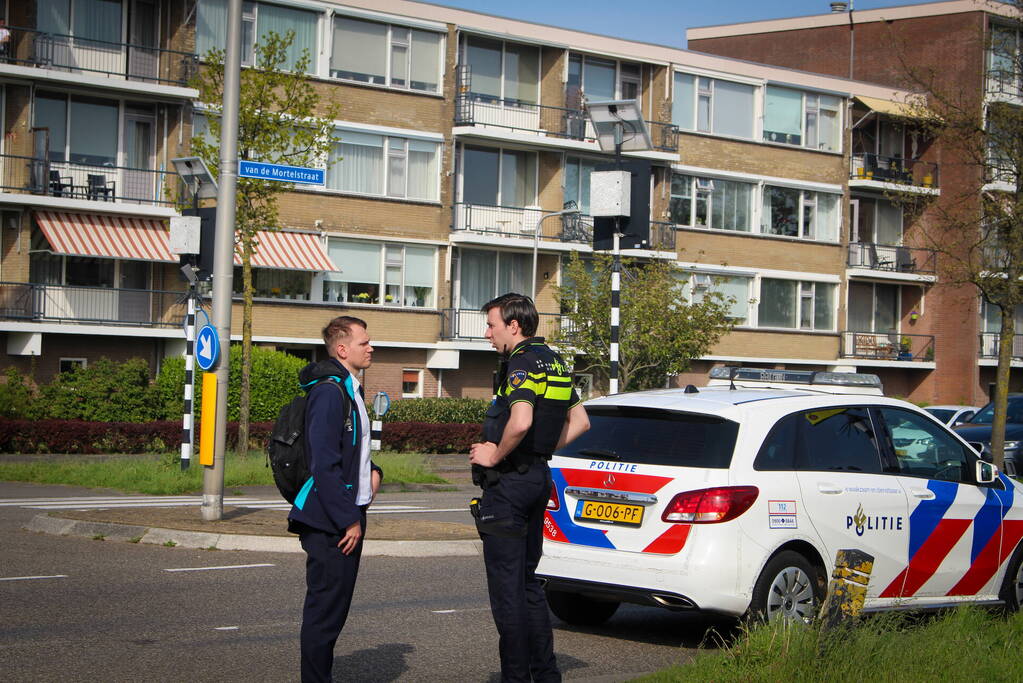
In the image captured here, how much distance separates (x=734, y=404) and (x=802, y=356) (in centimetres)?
3946

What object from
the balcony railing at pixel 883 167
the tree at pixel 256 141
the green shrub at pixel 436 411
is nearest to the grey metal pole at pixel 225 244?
the tree at pixel 256 141

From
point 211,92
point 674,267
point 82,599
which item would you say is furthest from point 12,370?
point 82,599

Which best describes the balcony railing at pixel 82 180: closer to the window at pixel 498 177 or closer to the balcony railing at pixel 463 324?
the balcony railing at pixel 463 324

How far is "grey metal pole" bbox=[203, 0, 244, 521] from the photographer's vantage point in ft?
44.7

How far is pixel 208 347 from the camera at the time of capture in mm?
13617

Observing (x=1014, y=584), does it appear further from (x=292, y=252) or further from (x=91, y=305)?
(x=292, y=252)

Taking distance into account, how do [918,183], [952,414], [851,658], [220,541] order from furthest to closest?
[918,183], [952,414], [220,541], [851,658]

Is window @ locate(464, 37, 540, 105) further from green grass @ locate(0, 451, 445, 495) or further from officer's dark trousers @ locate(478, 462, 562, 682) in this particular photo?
officer's dark trousers @ locate(478, 462, 562, 682)

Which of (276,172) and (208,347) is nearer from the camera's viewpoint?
(208,347)

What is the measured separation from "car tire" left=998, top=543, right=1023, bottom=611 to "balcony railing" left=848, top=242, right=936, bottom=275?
40.3 metres

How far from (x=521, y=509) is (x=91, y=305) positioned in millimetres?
28664

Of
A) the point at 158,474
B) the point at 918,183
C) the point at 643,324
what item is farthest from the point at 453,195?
the point at 158,474

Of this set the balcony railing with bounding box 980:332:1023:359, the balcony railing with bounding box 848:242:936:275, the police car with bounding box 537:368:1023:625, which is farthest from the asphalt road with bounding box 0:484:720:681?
the balcony railing with bounding box 980:332:1023:359

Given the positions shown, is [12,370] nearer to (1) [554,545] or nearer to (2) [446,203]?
(2) [446,203]
